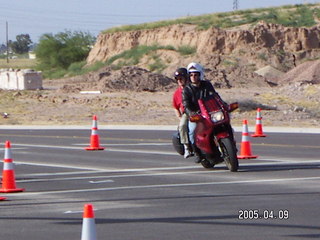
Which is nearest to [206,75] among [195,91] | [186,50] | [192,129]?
[186,50]

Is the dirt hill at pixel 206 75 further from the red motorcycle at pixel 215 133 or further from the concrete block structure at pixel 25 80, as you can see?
the red motorcycle at pixel 215 133

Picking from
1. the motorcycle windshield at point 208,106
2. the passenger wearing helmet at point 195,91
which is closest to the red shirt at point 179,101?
the passenger wearing helmet at point 195,91

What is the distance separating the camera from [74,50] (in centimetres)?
9306

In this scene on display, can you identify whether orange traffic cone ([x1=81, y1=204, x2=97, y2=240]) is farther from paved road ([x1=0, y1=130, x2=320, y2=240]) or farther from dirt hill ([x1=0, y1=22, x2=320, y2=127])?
dirt hill ([x1=0, y1=22, x2=320, y2=127])

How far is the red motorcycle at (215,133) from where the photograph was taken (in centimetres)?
1491

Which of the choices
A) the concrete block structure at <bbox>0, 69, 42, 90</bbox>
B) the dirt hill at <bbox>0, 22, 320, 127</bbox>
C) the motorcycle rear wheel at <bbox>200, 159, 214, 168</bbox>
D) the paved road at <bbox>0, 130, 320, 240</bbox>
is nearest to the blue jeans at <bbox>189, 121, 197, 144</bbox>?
the motorcycle rear wheel at <bbox>200, 159, 214, 168</bbox>

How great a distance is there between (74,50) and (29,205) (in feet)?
269

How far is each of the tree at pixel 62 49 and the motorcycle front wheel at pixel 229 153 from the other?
77193mm

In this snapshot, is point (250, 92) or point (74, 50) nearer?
point (250, 92)

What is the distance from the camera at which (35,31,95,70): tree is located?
302 feet

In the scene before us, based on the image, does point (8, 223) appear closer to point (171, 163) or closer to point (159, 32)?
point (171, 163)

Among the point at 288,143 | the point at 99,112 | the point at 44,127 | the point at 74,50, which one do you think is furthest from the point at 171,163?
the point at 74,50

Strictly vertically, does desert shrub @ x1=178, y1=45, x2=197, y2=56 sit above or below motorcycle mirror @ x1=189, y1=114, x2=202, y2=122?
above

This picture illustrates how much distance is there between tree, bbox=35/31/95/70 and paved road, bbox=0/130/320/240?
71.6 m
